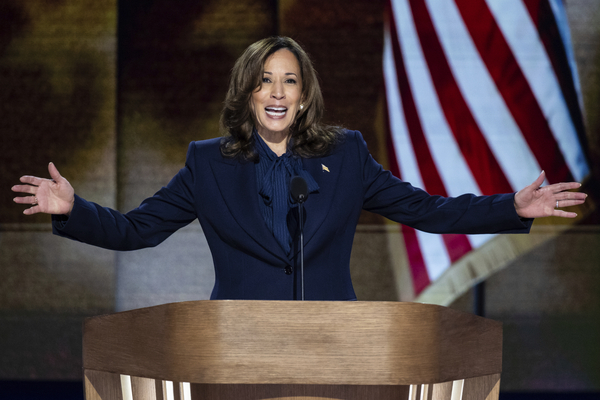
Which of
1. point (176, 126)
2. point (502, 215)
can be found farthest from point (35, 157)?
point (502, 215)

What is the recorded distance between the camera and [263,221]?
147 centimetres

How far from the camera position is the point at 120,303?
3.46 meters

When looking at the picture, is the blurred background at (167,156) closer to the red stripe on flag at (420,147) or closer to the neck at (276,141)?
the red stripe on flag at (420,147)

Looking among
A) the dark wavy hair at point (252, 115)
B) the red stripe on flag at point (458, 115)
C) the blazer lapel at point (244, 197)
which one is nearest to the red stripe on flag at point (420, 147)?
the red stripe on flag at point (458, 115)

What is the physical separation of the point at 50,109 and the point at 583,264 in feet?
10.6

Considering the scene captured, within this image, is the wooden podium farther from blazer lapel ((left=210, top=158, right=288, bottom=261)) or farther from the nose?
the nose

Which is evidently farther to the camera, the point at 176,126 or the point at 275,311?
the point at 176,126

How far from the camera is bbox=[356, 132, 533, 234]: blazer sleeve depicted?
152cm

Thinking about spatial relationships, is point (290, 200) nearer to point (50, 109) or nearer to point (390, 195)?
point (390, 195)

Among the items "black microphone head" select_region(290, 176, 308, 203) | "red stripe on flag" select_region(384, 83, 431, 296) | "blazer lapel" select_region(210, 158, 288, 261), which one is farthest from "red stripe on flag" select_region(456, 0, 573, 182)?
"black microphone head" select_region(290, 176, 308, 203)

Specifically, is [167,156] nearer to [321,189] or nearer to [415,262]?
[415,262]

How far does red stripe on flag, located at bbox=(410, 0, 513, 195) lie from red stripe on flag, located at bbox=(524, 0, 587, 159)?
20.9 inches

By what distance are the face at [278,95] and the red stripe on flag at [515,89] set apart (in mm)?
2132

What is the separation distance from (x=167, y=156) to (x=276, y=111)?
6.58 feet
